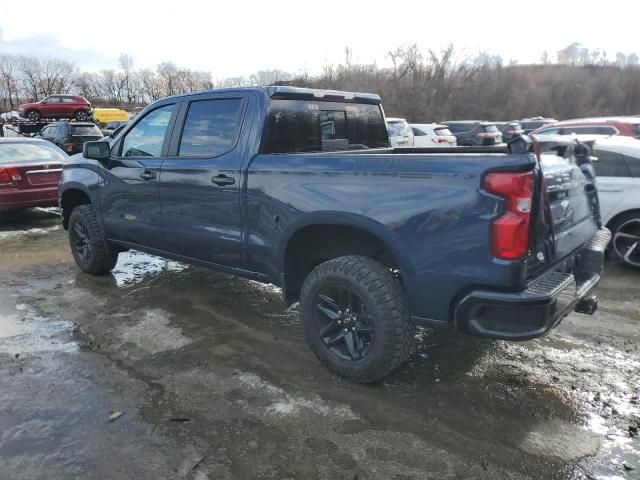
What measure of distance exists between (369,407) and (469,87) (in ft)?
193

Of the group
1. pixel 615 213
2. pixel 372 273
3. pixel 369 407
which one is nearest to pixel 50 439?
pixel 369 407

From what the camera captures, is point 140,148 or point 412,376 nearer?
point 412,376

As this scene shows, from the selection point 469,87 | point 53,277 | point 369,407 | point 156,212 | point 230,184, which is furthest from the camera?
point 469,87

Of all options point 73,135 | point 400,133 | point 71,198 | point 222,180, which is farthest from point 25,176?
point 400,133

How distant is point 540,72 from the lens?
6662 cm

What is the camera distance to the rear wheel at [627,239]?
5914mm

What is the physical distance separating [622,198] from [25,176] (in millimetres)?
8871

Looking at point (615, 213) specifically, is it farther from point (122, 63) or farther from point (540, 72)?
point (122, 63)

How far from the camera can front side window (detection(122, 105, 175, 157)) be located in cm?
467

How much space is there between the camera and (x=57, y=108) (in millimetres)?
30422

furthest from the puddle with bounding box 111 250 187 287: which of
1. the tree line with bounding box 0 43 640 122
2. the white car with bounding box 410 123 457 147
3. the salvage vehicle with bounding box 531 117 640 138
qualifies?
the tree line with bounding box 0 43 640 122

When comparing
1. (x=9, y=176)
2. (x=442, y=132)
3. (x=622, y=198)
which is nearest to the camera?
(x=622, y=198)

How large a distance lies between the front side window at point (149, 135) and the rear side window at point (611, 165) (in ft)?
16.5

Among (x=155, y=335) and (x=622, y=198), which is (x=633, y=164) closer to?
(x=622, y=198)
